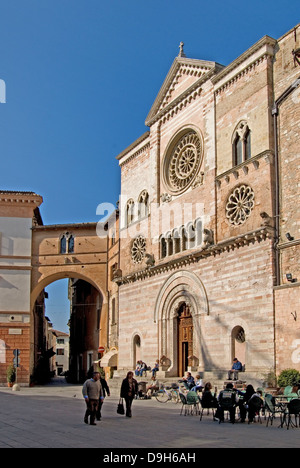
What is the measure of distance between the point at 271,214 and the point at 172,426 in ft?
34.8

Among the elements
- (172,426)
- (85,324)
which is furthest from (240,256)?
(85,324)

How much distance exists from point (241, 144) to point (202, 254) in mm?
→ 5175

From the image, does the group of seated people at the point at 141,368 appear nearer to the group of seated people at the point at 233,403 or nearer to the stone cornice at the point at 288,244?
the stone cornice at the point at 288,244

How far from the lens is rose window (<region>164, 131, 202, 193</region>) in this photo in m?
28.7

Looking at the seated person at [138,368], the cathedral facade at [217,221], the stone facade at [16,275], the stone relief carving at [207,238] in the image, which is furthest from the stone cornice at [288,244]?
the stone facade at [16,275]

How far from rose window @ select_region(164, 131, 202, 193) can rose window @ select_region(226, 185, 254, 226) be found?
3.98 m

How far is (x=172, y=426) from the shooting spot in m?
14.2

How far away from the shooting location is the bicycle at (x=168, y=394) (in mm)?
22759

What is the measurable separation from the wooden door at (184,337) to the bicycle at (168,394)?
8.63 ft

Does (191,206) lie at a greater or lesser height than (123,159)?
lesser

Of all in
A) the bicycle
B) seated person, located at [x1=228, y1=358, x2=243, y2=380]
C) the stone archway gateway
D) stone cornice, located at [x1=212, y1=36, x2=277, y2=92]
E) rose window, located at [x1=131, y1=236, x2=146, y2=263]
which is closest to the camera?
seated person, located at [x1=228, y1=358, x2=243, y2=380]

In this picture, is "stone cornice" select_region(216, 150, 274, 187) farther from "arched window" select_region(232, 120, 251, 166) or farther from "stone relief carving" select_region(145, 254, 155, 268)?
"stone relief carving" select_region(145, 254, 155, 268)

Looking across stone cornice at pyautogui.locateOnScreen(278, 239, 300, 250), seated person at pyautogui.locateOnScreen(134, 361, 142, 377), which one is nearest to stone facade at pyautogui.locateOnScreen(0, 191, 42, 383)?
seated person at pyautogui.locateOnScreen(134, 361, 142, 377)
